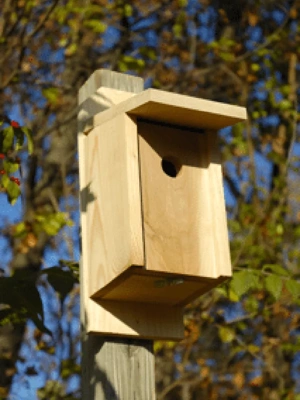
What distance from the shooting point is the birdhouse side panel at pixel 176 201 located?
9.37ft

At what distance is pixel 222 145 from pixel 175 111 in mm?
5074

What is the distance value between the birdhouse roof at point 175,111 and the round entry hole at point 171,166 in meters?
0.12

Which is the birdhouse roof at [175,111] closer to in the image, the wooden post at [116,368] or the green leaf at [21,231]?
the wooden post at [116,368]

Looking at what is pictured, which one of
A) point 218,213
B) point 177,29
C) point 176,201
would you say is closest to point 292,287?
point 218,213

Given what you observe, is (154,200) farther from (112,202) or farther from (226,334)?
(226,334)

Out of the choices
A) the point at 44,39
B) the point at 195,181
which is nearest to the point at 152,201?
the point at 195,181

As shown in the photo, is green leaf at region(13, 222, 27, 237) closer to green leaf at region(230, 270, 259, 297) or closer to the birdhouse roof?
green leaf at region(230, 270, 259, 297)

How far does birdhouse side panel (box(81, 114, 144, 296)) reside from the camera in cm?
279

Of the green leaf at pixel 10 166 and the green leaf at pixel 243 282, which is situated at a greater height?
the green leaf at pixel 10 166

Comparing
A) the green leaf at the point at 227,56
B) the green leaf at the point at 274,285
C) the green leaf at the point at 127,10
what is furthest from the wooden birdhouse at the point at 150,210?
the green leaf at the point at 227,56

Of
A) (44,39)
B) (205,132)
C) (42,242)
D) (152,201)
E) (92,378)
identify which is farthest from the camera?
(44,39)

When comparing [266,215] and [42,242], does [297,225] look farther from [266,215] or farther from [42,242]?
Answer: [42,242]

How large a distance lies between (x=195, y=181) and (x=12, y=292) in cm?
68

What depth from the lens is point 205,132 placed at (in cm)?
316
